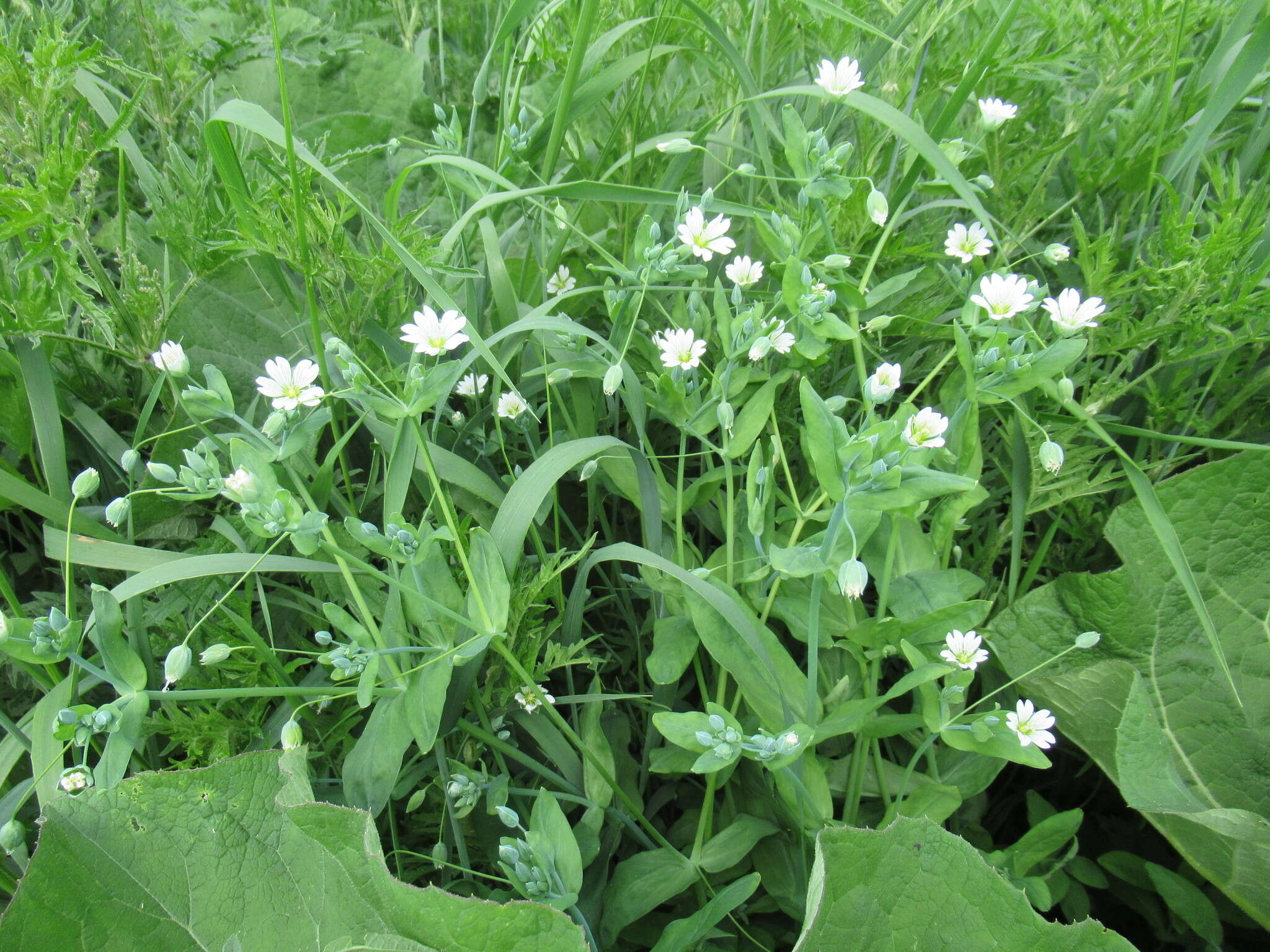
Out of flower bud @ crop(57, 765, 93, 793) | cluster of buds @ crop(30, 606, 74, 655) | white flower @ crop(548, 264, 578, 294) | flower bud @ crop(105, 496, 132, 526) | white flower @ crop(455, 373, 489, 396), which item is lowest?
flower bud @ crop(57, 765, 93, 793)

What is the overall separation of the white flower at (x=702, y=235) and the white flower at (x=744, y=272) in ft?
0.10

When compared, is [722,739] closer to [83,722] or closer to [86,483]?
[83,722]

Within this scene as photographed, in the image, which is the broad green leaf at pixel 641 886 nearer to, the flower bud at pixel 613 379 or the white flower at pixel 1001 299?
the flower bud at pixel 613 379

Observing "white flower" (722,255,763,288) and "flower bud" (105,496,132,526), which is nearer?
"flower bud" (105,496,132,526)

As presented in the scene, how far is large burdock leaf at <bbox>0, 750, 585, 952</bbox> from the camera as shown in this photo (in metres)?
0.95

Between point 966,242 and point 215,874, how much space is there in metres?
1.36

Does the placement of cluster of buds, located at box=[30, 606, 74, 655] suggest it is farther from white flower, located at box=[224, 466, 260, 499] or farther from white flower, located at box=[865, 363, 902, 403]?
white flower, located at box=[865, 363, 902, 403]

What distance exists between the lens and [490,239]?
4.43 feet

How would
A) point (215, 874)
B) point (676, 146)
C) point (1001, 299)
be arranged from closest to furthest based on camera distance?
1. point (215, 874)
2. point (1001, 299)
3. point (676, 146)

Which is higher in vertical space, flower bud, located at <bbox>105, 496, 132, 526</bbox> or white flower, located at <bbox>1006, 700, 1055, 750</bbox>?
white flower, located at <bbox>1006, 700, 1055, 750</bbox>

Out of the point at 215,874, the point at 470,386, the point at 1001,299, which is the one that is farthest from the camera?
the point at 470,386

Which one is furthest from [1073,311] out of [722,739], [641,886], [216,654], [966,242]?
[216,654]

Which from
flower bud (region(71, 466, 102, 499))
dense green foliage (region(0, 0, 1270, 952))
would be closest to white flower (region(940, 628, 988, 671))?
dense green foliage (region(0, 0, 1270, 952))

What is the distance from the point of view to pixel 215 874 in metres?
1.06
